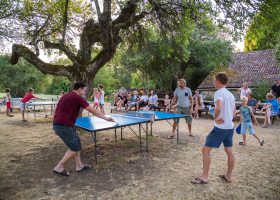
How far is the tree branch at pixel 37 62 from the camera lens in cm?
827

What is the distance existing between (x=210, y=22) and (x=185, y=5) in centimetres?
107

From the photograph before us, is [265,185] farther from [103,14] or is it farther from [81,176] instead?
[103,14]

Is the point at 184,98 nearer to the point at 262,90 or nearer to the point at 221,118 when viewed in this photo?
the point at 221,118

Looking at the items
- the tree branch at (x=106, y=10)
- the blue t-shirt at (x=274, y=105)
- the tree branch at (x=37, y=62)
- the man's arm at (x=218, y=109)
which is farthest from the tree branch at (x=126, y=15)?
the blue t-shirt at (x=274, y=105)

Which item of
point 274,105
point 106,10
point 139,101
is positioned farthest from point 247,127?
point 139,101

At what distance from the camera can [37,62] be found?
8.36 meters

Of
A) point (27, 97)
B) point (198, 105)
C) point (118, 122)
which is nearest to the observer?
point (118, 122)

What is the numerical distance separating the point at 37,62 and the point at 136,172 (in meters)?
5.60

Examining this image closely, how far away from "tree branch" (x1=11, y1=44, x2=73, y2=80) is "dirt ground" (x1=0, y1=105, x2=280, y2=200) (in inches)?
92.0

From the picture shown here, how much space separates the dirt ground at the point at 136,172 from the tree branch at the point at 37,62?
2337mm

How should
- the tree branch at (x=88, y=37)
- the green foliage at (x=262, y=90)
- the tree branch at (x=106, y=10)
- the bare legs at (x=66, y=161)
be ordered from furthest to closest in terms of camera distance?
the green foliage at (x=262, y=90) → the tree branch at (x=88, y=37) → the tree branch at (x=106, y=10) → the bare legs at (x=66, y=161)

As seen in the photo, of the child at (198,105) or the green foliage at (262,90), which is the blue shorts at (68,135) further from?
the green foliage at (262,90)

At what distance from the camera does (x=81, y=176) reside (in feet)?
15.0

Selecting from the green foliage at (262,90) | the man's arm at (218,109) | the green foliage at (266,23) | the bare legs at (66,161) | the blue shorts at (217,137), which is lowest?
the bare legs at (66,161)
